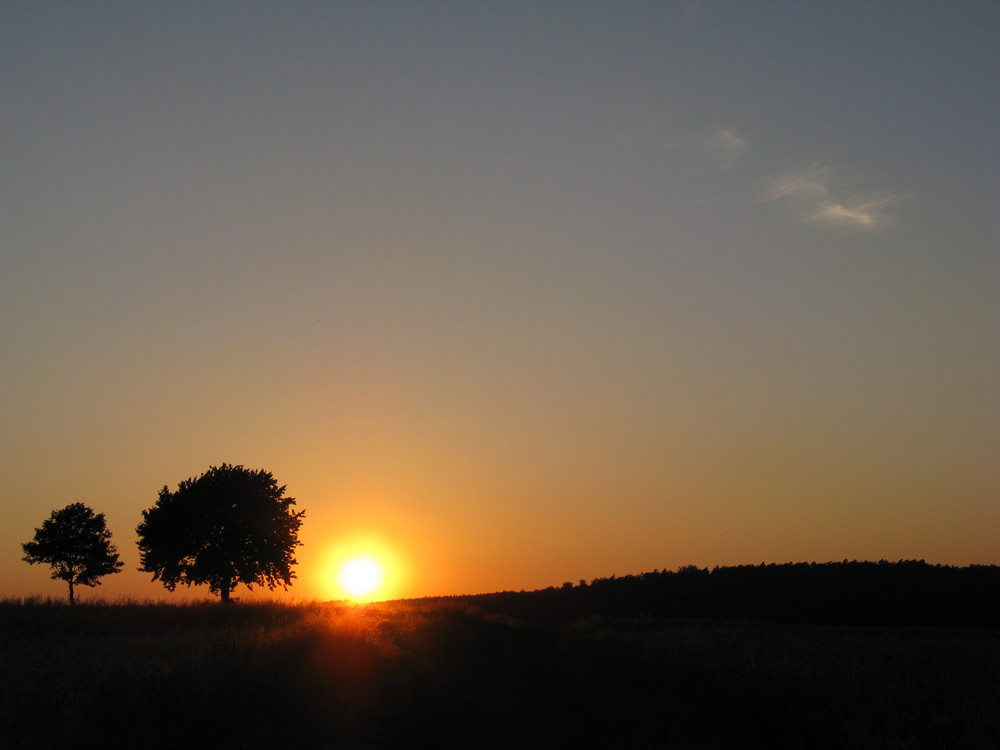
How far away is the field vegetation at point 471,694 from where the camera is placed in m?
14.5

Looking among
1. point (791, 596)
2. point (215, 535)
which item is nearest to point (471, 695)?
point (215, 535)

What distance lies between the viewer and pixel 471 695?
1859cm

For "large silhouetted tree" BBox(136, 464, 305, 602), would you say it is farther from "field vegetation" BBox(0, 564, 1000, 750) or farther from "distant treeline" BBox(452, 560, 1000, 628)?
"field vegetation" BBox(0, 564, 1000, 750)

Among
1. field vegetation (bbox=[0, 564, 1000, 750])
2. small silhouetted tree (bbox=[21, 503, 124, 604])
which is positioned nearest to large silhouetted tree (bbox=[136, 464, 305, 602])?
small silhouetted tree (bbox=[21, 503, 124, 604])

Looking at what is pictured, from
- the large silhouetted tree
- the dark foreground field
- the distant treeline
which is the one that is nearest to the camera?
the dark foreground field

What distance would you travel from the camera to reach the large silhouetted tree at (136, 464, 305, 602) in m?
52.0

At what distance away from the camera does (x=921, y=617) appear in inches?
2431

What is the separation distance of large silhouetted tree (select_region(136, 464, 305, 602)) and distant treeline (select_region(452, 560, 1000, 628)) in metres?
15.0

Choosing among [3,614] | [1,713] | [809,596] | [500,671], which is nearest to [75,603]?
[3,614]

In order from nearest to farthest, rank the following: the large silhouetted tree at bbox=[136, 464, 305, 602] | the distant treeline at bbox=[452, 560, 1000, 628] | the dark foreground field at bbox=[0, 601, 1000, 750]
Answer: the dark foreground field at bbox=[0, 601, 1000, 750] → the large silhouetted tree at bbox=[136, 464, 305, 602] → the distant treeline at bbox=[452, 560, 1000, 628]

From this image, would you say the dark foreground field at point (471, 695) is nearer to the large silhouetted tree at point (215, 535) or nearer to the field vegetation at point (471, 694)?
the field vegetation at point (471, 694)

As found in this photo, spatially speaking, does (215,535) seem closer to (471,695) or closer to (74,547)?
(74,547)

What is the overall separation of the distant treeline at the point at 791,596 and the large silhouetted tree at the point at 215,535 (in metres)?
15.0

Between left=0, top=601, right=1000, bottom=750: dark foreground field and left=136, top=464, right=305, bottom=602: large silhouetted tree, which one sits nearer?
left=0, top=601, right=1000, bottom=750: dark foreground field
